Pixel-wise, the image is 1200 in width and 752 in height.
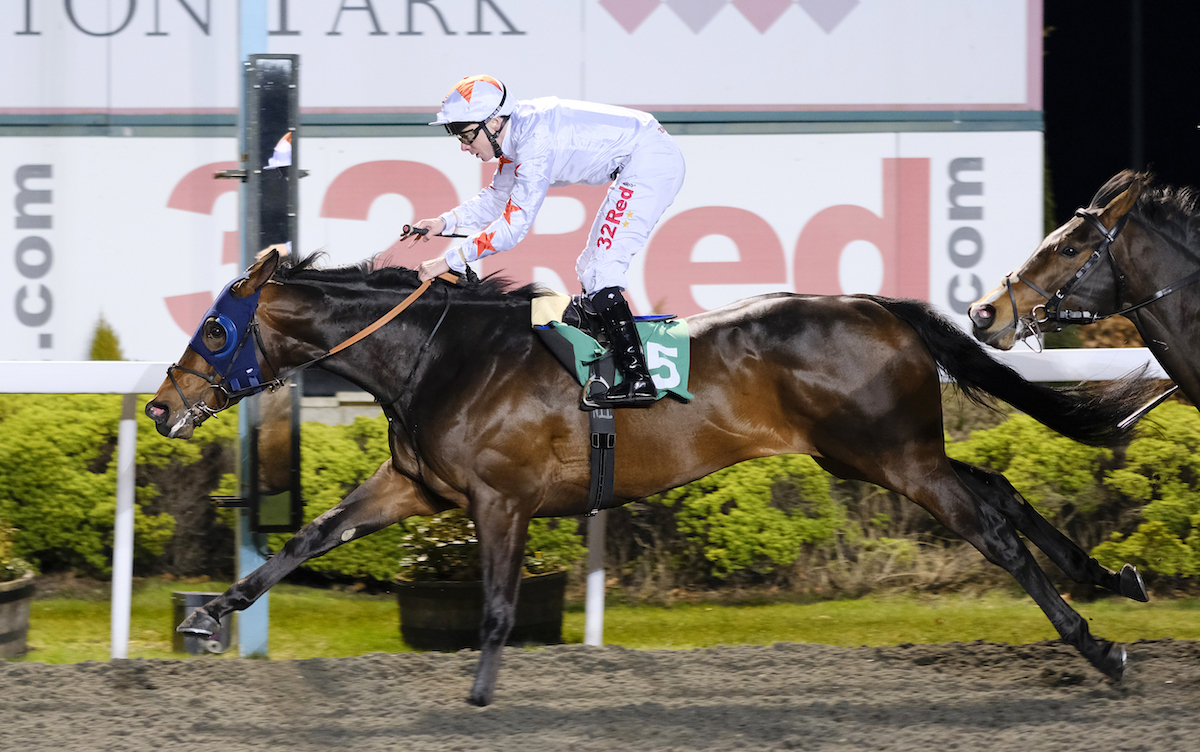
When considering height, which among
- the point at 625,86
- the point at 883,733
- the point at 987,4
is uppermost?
the point at 987,4

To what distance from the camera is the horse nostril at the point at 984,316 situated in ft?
12.0

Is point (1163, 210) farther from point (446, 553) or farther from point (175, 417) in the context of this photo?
point (175, 417)

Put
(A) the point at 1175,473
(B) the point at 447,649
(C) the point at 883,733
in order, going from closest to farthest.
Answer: (C) the point at 883,733, (B) the point at 447,649, (A) the point at 1175,473

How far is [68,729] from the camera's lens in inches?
127

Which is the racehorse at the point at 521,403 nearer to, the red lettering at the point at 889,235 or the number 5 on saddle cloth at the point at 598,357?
the number 5 on saddle cloth at the point at 598,357

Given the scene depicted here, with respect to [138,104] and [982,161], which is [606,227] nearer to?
[982,161]

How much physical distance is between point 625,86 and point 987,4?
217 centimetres

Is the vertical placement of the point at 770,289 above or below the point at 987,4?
below

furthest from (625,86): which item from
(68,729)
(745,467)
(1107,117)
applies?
(1107,117)

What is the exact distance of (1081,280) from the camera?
11.9ft

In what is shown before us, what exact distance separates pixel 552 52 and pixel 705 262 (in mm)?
1511

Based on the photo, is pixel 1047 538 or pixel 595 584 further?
pixel 595 584

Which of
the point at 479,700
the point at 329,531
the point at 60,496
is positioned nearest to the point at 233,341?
the point at 329,531

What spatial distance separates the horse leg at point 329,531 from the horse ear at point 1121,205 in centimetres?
243
